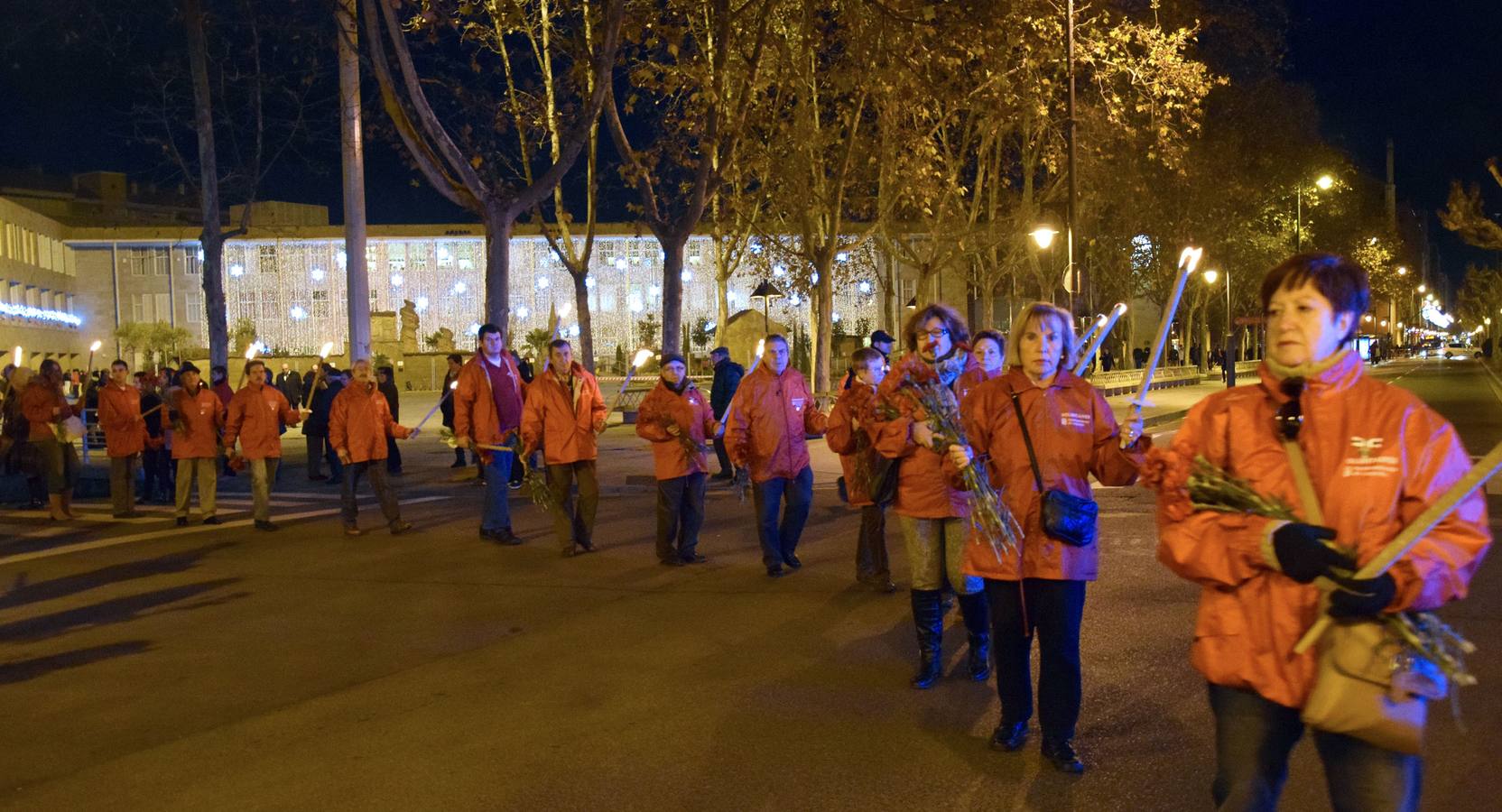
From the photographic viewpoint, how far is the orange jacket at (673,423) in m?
10.5

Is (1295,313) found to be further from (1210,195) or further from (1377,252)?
(1377,252)

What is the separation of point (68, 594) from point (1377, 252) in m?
57.7

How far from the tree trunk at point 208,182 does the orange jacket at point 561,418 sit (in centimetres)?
1294

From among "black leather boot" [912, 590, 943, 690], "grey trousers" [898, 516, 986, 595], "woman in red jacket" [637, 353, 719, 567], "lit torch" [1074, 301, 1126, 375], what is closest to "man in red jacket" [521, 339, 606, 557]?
"woman in red jacket" [637, 353, 719, 567]

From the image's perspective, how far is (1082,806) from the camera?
16.0 ft

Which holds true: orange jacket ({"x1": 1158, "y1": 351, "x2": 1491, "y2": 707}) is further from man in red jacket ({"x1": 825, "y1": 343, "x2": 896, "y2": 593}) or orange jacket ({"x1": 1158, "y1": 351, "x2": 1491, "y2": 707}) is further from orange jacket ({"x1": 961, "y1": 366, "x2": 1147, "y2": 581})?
man in red jacket ({"x1": 825, "y1": 343, "x2": 896, "y2": 593})

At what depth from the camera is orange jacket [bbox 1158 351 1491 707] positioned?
9.77 ft

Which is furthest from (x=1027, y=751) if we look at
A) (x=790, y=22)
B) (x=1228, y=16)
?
(x=1228, y=16)

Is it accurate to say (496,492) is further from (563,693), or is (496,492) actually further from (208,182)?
(208,182)

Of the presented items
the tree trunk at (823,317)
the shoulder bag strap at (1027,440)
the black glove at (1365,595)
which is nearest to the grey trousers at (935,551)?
the shoulder bag strap at (1027,440)

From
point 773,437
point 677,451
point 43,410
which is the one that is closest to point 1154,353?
point 773,437

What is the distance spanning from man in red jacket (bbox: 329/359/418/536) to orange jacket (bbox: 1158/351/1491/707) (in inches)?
411

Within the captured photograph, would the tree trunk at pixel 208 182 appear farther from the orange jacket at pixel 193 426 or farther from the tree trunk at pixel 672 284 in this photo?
the orange jacket at pixel 193 426

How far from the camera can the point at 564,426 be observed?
11.1 m
